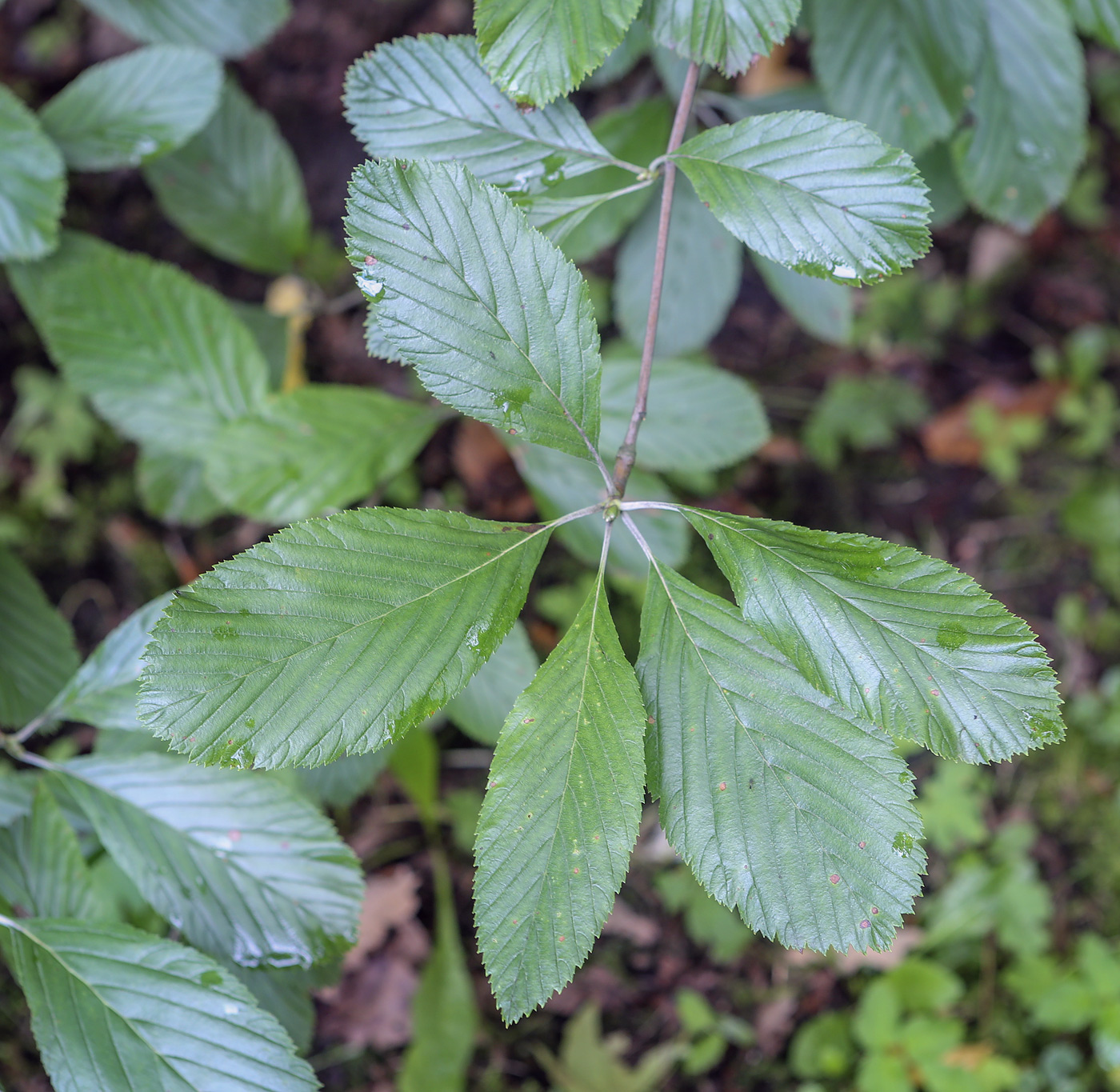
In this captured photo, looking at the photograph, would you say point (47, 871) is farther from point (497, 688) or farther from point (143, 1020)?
point (497, 688)

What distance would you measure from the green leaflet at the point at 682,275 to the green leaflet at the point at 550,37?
2.43 feet

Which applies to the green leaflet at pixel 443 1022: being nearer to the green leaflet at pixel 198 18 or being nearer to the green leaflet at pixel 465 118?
the green leaflet at pixel 465 118

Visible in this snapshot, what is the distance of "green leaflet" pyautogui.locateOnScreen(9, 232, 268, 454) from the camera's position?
1.33 meters

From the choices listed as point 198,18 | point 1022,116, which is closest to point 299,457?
point 198,18

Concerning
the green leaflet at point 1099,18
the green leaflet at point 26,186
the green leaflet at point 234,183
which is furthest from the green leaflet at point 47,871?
the green leaflet at point 1099,18

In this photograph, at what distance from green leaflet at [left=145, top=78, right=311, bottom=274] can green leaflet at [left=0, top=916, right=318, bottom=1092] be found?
1.24 m

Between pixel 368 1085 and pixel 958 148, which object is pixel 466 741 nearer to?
pixel 368 1085

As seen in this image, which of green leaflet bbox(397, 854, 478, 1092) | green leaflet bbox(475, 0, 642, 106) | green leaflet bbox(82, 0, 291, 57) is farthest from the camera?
green leaflet bbox(397, 854, 478, 1092)

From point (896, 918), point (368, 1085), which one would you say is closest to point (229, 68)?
point (896, 918)

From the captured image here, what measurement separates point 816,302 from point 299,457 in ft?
3.30

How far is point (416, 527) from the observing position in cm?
78

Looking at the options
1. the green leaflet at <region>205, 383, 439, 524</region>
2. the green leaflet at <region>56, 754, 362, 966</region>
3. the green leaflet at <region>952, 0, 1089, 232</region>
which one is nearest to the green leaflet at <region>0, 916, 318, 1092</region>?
the green leaflet at <region>56, 754, 362, 966</region>

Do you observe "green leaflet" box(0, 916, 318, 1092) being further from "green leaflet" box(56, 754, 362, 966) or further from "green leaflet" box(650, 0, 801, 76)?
"green leaflet" box(650, 0, 801, 76)

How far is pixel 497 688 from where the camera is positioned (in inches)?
52.2
